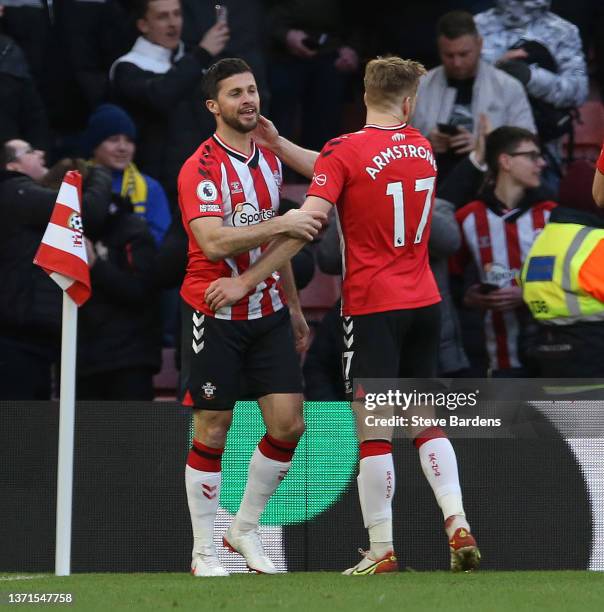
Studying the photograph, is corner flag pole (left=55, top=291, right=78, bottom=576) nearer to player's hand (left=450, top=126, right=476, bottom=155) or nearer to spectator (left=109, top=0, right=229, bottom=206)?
spectator (left=109, top=0, right=229, bottom=206)

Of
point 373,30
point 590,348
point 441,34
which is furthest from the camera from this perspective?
point 373,30

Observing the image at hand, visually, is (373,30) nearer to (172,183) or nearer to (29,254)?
(172,183)

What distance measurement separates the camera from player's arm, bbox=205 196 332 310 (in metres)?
6.06

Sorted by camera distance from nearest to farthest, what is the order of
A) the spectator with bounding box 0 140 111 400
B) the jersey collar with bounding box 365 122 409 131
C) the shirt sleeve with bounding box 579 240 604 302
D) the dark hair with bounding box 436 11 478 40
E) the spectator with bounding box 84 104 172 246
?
the jersey collar with bounding box 365 122 409 131, the shirt sleeve with bounding box 579 240 604 302, the spectator with bounding box 0 140 111 400, the spectator with bounding box 84 104 172 246, the dark hair with bounding box 436 11 478 40

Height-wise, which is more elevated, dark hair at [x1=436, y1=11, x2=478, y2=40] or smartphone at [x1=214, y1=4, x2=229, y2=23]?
smartphone at [x1=214, y1=4, x2=229, y2=23]

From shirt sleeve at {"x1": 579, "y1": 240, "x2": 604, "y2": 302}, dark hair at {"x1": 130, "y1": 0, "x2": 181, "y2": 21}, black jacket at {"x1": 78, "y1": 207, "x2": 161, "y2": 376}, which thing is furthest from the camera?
dark hair at {"x1": 130, "y1": 0, "x2": 181, "y2": 21}

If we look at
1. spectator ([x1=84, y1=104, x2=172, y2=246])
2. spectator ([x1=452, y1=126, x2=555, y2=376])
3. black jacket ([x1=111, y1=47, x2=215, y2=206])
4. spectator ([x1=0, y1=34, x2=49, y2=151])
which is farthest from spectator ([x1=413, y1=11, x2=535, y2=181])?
spectator ([x1=0, y1=34, x2=49, y2=151])

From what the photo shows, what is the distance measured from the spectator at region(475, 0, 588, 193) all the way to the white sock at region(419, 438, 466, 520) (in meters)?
3.89

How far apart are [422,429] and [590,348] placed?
1.56m

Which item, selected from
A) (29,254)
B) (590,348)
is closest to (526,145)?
(590,348)

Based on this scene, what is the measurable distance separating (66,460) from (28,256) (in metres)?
A: 2.11

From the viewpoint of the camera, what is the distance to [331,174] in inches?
237

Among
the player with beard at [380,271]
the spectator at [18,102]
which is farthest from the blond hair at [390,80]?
the spectator at [18,102]

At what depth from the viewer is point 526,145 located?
8445 mm
